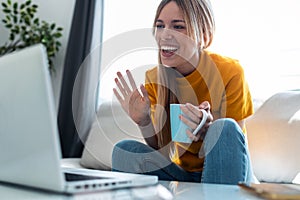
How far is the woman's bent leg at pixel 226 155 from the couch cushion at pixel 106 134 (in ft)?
3.54

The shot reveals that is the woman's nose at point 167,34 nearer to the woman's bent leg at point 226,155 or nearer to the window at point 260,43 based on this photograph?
the woman's bent leg at point 226,155

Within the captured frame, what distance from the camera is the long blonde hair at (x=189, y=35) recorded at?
1602 mm

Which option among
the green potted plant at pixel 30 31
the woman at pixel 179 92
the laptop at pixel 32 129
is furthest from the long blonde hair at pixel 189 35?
the green potted plant at pixel 30 31

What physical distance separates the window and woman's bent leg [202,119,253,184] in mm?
1003

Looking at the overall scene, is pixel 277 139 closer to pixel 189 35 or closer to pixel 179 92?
pixel 179 92

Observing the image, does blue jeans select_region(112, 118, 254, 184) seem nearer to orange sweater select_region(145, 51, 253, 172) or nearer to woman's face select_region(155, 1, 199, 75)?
orange sweater select_region(145, 51, 253, 172)

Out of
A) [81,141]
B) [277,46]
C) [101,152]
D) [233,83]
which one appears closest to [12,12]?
[81,141]

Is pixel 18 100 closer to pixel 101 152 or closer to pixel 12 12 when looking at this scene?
pixel 101 152

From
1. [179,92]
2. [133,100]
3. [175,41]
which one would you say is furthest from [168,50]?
[133,100]

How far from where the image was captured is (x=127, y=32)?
2.76 m

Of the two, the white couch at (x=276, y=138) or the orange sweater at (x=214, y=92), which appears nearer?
the orange sweater at (x=214, y=92)

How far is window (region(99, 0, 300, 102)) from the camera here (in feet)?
7.38

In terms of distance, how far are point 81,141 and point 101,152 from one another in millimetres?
452

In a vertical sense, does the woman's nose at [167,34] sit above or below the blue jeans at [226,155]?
above
